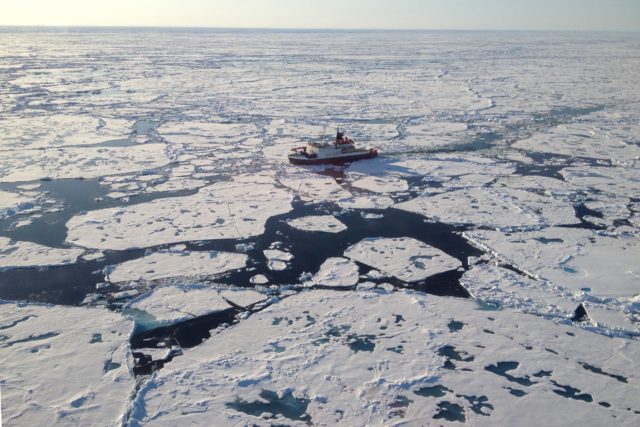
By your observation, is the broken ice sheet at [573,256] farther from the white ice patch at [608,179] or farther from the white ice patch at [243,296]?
the white ice patch at [243,296]

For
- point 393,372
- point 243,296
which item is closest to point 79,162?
point 243,296

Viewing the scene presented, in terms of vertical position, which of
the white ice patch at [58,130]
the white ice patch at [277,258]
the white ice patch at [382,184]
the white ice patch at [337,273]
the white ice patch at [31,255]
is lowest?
the white ice patch at [337,273]

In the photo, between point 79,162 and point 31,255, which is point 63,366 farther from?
point 79,162

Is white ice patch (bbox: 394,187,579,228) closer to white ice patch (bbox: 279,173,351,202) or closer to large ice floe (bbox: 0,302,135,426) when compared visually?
white ice patch (bbox: 279,173,351,202)

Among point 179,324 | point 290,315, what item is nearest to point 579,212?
point 290,315

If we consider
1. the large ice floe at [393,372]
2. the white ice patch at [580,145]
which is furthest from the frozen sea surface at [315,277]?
the white ice patch at [580,145]

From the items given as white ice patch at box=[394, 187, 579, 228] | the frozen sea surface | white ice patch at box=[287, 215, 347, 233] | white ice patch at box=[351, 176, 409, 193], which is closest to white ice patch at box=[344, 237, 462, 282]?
the frozen sea surface
